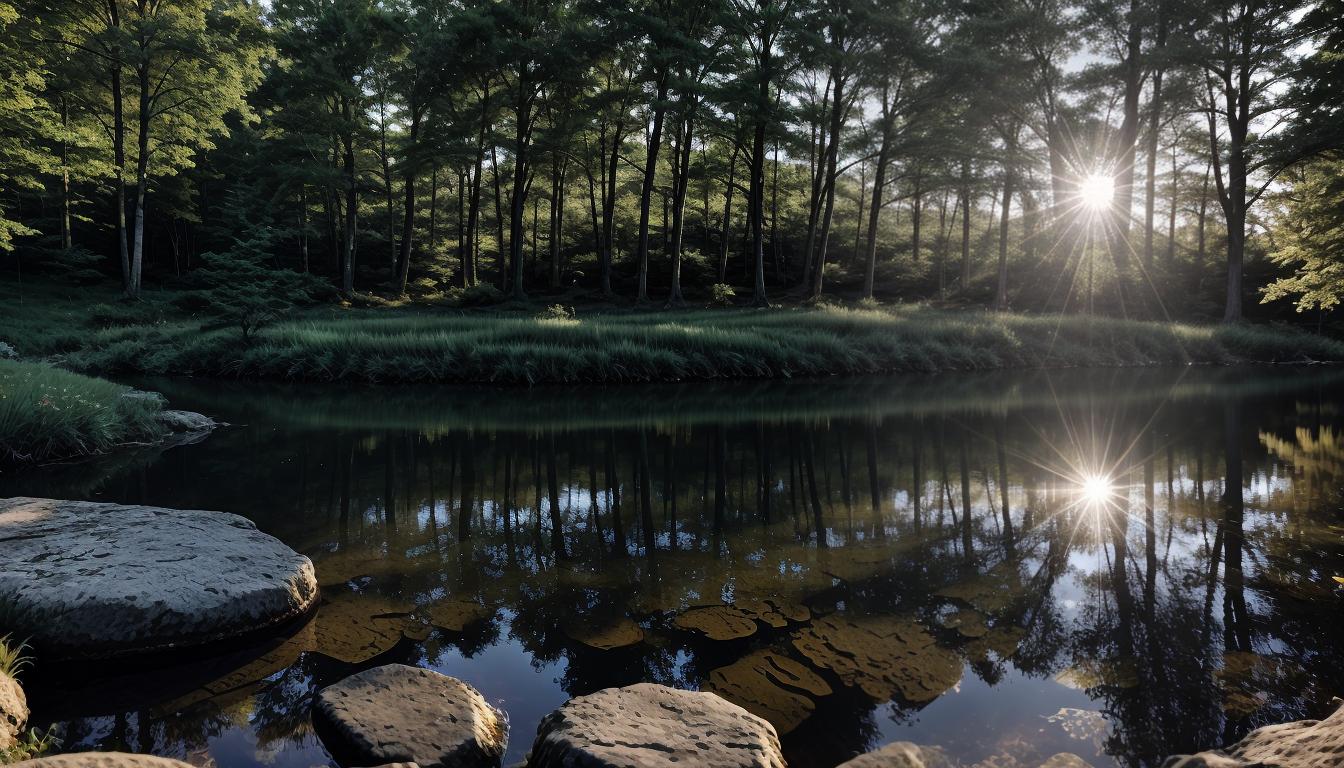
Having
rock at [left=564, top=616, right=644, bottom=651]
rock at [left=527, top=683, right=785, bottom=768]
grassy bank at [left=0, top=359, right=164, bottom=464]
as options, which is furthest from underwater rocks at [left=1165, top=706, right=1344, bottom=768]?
grassy bank at [left=0, top=359, right=164, bottom=464]

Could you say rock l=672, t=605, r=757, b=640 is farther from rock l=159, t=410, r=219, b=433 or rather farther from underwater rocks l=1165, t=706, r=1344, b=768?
rock l=159, t=410, r=219, b=433

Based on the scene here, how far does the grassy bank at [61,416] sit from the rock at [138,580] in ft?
10.4

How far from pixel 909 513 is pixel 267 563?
12.3 ft

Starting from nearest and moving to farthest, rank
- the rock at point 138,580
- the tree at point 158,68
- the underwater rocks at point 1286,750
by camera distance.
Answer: the underwater rocks at point 1286,750
the rock at point 138,580
the tree at point 158,68

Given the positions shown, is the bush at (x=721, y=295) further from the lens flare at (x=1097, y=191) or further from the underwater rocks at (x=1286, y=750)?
the underwater rocks at (x=1286, y=750)

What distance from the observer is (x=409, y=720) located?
6.29 ft

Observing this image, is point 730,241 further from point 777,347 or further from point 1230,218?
point 777,347

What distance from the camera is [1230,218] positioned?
20.7 metres

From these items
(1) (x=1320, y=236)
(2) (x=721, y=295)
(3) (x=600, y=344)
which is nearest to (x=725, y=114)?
(2) (x=721, y=295)

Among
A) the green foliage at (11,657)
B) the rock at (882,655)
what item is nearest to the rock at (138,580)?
the green foliage at (11,657)

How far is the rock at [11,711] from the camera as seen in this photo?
1.81 meters

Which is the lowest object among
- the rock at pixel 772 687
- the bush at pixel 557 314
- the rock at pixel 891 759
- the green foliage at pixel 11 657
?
the rock at pixel 772 687

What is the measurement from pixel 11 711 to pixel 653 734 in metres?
1.95

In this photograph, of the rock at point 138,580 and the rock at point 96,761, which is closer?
the rock at point 96,761
